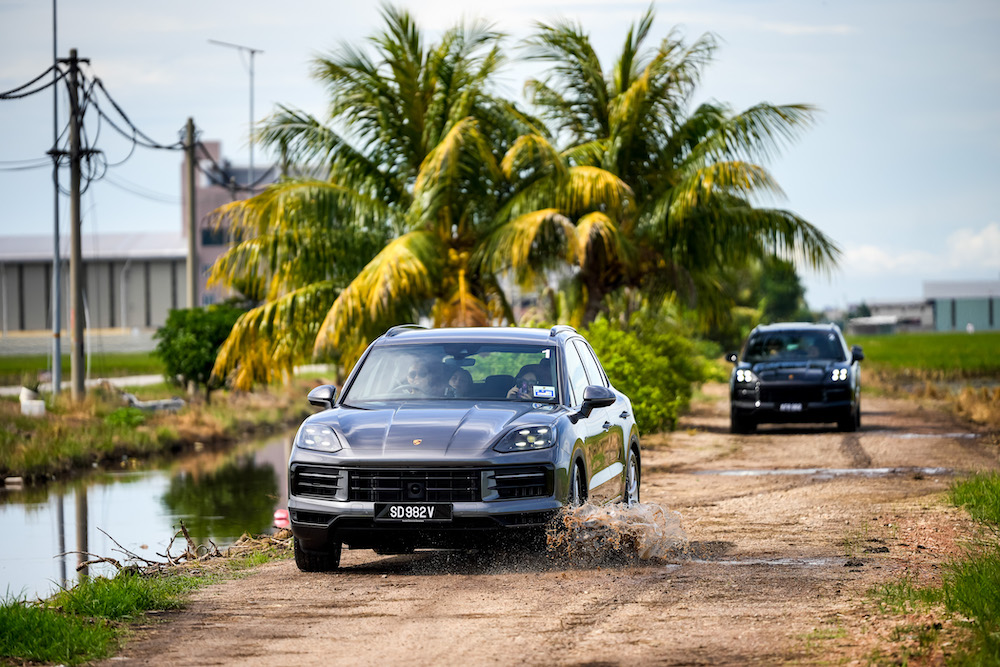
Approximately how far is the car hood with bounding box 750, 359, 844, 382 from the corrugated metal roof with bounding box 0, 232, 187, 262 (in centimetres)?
6383

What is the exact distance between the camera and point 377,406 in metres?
10.1

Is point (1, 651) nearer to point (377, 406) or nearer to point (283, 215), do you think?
point (377, 406)

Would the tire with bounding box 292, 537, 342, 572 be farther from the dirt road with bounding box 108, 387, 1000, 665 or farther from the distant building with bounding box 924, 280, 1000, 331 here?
the distant building with bounding box 924, 280, 1000, 331

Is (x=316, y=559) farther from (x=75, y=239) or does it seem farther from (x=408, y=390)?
(x=75, y=239)

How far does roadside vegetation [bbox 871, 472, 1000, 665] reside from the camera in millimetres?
6488

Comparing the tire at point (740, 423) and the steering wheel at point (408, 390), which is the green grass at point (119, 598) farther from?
the tire at point (740, 423)

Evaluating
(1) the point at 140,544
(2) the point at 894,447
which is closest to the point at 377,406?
(1) the point at 140,544

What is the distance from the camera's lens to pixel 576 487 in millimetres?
9672

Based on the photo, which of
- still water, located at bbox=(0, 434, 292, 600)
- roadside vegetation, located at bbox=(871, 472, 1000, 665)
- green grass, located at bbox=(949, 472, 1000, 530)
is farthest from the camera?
still water, located at bbox=(0, 434, 292, 600)

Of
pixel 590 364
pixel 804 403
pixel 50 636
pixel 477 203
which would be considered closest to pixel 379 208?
pixel 477 203

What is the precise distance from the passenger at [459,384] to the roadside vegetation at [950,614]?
3.34 metres

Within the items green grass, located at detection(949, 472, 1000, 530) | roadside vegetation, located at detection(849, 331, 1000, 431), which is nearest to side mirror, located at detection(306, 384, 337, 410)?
green grass, located at detection(949, 472, 1000, 530)

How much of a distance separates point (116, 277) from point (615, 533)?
82.2 metres

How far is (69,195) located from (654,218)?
40.7 ft
